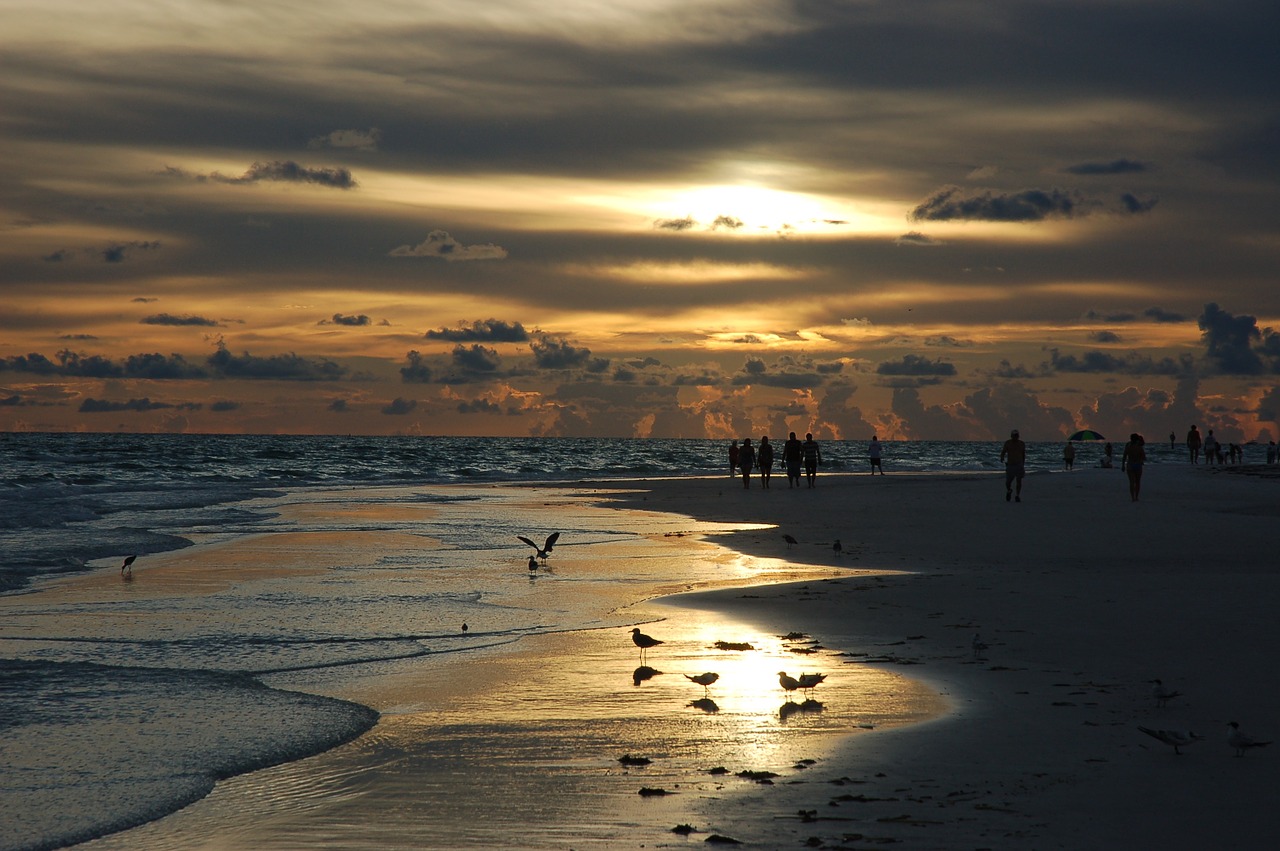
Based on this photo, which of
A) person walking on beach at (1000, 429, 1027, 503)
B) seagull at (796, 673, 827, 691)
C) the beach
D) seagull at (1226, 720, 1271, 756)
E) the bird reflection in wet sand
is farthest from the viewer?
person walking on beach at (1000, 429, 1027, 503)

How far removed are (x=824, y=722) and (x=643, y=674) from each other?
2.09 m

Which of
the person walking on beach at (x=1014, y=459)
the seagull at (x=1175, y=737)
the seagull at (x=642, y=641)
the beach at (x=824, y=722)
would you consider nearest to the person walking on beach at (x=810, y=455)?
the person walking on beach at (x=1014, y=459)

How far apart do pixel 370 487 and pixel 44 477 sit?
773 inches

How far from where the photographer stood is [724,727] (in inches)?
317

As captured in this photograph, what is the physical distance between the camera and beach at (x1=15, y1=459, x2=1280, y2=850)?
19.7ft

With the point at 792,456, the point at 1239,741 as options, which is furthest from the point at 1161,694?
the point at 792,456

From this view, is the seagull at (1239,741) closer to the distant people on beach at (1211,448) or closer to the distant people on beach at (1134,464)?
the distant people on beach at (1134,464)

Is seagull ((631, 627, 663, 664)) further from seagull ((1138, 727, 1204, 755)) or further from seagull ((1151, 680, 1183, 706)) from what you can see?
seagull ((1138, 727, 1204, 755))

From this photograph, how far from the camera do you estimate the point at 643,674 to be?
32.0ft

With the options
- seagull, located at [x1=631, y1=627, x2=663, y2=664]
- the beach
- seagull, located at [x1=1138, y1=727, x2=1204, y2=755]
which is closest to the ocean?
the beach

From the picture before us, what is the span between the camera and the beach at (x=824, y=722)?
19.7 feet

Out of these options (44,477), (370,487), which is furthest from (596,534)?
(44,477)

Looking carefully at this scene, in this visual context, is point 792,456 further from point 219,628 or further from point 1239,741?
point 1239,741

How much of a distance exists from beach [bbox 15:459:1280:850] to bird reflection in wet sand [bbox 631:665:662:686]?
0.10 feet
